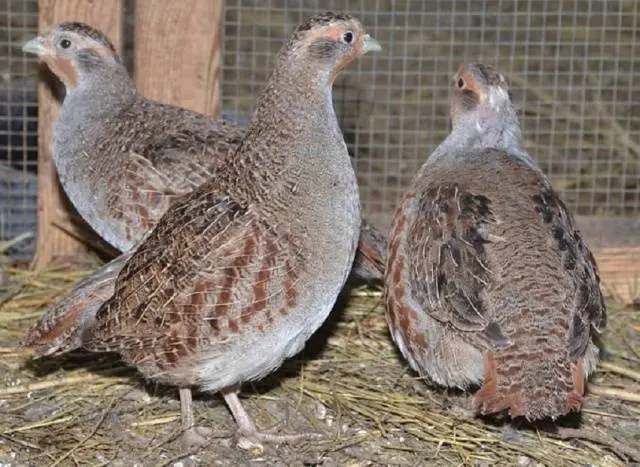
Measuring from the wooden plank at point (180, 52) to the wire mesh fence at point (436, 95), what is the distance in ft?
2.68

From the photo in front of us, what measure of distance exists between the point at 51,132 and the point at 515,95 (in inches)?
128

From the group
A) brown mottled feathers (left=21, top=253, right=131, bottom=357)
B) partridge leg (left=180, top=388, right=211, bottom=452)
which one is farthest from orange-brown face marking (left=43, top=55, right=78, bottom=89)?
partridge leg (left=180, top=388, right=211, bottom=452)

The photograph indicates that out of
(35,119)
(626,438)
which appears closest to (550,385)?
(626,438)

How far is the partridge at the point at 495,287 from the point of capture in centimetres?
493

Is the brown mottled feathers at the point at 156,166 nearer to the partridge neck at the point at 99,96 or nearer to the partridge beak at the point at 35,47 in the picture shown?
the partridge neck at the point at 99,96

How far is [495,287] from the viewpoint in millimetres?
5105

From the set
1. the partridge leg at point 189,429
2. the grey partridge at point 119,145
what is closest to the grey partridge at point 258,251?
the partridge leg at point 189,429

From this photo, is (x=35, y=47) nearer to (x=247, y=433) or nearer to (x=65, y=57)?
(x=65, y=57)

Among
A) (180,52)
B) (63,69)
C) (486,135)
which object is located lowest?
(486,135)

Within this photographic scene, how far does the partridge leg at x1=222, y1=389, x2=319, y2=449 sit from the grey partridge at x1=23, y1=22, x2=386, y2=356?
1063 millimetres

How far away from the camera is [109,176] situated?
6191 mm

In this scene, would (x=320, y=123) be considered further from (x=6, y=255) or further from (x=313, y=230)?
(x=6, y=255)

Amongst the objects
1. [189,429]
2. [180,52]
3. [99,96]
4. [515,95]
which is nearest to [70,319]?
[189,429]

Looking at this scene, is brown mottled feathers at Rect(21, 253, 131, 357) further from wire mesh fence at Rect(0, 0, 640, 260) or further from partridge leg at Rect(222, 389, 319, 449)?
wire mesh fence at Rect(0, 0, 640, 260)
